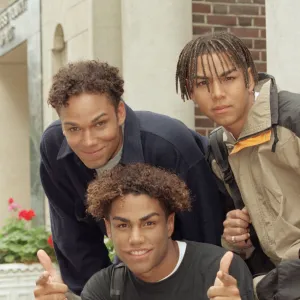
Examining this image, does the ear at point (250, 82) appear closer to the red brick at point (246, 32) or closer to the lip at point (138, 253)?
the lip at point (138, 253)

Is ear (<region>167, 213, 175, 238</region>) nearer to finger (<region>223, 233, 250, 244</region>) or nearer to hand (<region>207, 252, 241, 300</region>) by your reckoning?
finger (<region>223, 233, 250, 244</region>)

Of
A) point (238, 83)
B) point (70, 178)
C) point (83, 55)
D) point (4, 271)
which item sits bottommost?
point (4, 271)

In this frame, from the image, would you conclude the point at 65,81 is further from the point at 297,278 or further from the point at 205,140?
the point at 297,278

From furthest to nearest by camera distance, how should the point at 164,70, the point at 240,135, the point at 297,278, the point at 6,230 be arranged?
the point at 6,230
the point at 164,70
the point at 240,135
the point at 297,278

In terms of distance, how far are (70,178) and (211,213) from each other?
0.75m

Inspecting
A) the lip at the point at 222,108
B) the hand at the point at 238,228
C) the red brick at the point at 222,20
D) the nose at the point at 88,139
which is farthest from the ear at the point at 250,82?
the red brick at the point at 222,20

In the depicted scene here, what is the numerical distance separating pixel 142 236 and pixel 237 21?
17.5 ft

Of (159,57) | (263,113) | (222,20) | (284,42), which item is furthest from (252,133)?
(222,20)

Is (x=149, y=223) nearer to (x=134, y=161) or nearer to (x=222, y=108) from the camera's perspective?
(x=134, y=161)

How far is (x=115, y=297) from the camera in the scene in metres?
4.20

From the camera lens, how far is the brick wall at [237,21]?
8914 millimetres

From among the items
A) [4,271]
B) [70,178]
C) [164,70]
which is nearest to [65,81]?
[70,178]

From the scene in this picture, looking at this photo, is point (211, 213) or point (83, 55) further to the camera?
point (83, 55)

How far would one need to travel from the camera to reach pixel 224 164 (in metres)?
4.29
